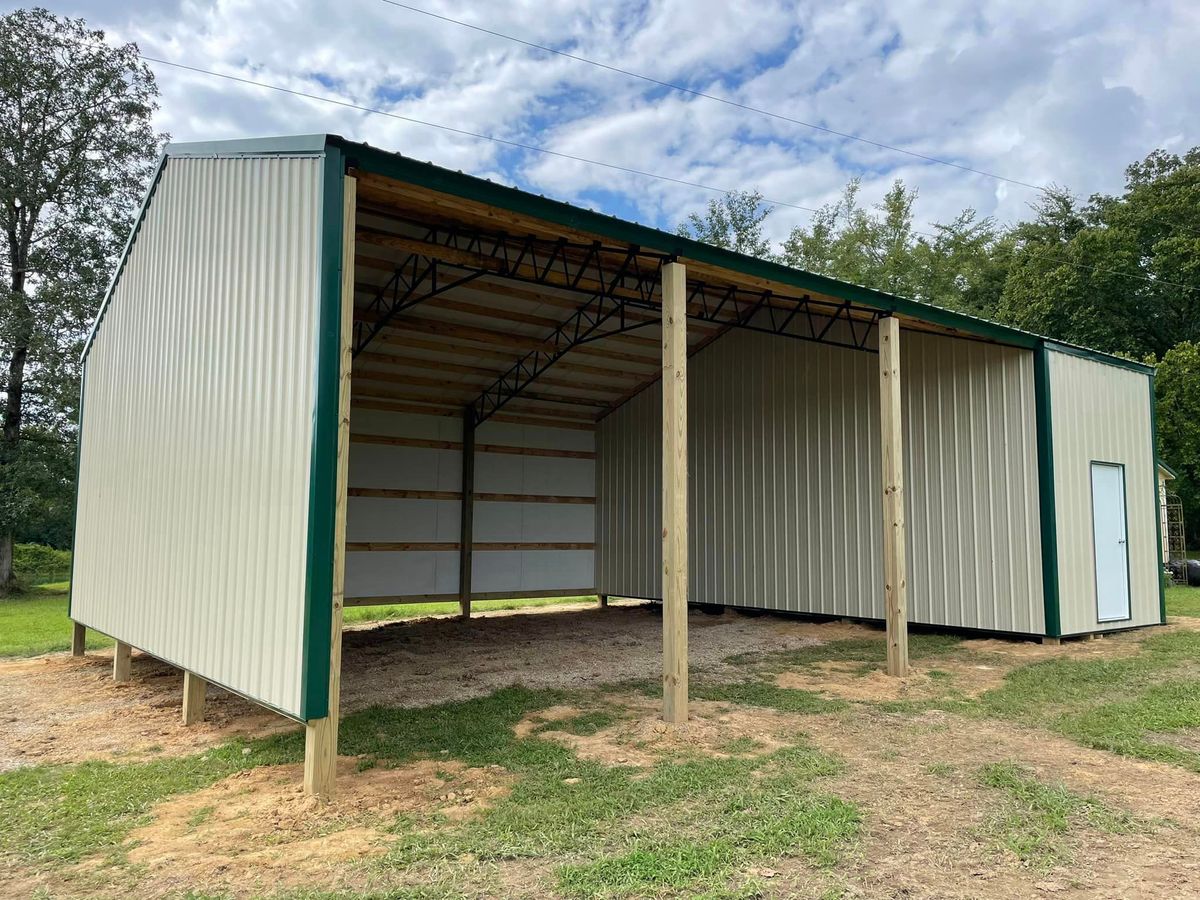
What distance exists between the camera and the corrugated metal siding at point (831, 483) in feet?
29.9

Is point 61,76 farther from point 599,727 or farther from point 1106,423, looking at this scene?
point 1106,423

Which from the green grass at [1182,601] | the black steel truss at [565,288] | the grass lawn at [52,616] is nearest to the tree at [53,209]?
the grass lawn at [52,616]

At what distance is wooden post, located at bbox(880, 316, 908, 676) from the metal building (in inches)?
0.9

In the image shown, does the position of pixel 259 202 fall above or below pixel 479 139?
below

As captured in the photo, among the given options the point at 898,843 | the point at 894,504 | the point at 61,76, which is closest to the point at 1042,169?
the point at 894,504

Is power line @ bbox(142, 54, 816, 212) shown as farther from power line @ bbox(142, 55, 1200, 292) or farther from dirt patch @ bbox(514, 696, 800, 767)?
dirt patch @ bbox(514, 696, 800, 767)

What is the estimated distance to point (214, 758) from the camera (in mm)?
5035

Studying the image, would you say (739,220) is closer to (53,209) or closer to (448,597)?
(53,209)

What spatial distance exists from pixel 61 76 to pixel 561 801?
21.2 meters

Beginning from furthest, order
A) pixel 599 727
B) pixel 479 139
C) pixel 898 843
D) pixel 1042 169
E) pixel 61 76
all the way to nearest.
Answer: pixel 1042 169 → pixel 61 76 → pixel 479 139 → pixel 599 727 → pixel 898 843

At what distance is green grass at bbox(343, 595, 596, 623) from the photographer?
12.4 m

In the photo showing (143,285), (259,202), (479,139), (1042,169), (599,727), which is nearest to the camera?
(259,202)

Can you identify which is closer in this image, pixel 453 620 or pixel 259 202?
pixel 259 202

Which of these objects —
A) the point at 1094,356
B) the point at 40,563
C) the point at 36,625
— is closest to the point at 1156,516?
the point at 1094,356
